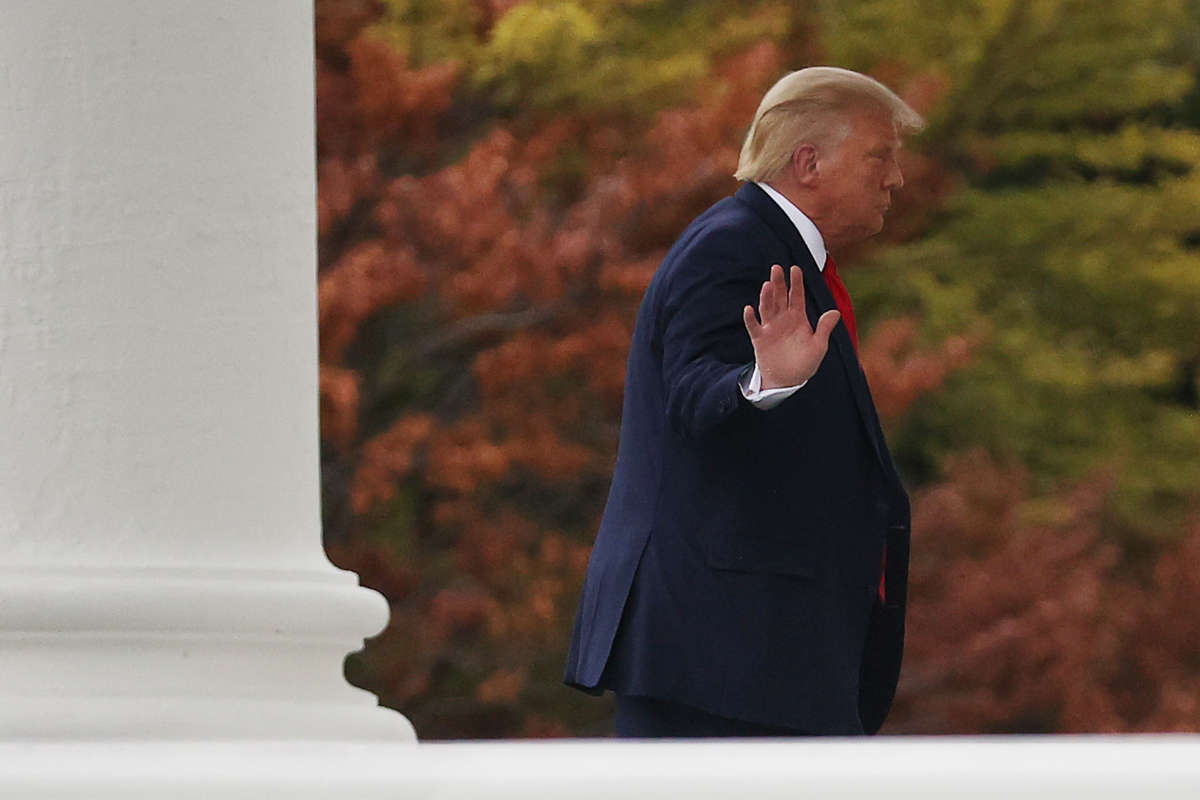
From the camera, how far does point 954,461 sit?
1847 centimetres

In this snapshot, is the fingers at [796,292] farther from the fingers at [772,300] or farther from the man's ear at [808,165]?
the man's ear at [808,165]

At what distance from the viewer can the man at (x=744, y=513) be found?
5.14m

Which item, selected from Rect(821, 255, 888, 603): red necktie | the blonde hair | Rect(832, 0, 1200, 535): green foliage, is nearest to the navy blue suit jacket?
Rect(821, 255, 888, 603): red necktie

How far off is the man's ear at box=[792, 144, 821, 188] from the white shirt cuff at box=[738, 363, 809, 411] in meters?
0.69

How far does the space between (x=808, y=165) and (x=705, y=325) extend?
1.79 ft

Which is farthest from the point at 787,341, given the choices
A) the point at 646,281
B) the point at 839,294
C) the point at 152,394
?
the point at 646,281

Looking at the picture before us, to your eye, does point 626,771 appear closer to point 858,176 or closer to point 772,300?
point 772,300

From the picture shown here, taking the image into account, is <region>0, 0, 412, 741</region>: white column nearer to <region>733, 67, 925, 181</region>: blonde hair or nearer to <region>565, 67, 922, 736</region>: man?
<region>565, 67, 922, 736</region>: man

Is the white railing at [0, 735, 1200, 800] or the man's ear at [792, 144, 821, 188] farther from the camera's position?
the man's ear at [792, 144, 821, 188]

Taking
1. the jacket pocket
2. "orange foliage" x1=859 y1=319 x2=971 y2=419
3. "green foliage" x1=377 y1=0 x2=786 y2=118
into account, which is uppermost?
the jacket pocket

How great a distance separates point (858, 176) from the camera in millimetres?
5445

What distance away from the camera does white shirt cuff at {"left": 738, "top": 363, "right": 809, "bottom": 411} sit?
4.90m

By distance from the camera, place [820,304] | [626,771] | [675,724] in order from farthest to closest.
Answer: [820,304]
[675,724]
[626,771]

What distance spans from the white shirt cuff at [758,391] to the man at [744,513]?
19 millimetres
